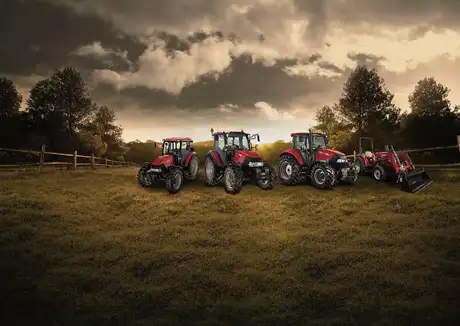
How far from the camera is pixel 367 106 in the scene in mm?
32500

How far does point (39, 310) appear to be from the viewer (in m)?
7.23

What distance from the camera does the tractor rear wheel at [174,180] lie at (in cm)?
1400

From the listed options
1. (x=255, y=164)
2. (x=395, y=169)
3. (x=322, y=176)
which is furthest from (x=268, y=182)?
(x=395, y=169)

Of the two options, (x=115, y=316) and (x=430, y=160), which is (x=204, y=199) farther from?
(x=430, y=160)

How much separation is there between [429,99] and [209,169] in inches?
1231

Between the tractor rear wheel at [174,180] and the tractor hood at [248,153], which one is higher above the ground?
the tractor hood at [248,153]

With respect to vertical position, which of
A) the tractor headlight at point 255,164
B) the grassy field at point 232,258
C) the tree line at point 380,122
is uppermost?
the tree line at point 380,122

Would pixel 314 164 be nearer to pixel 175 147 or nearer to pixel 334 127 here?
pixel 175 147

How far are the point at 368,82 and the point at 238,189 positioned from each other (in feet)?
79.3

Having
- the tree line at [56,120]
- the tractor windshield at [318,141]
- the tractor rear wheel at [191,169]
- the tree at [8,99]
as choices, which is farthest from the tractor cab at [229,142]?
the tree at [8,99]

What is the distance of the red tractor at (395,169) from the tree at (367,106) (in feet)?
50.3

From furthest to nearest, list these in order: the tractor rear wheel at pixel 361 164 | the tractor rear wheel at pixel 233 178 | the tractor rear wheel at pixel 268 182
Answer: the tractor rear wheel at pixel 361 164, the tractor rear wheel at pixel 268 182, the tractor rear wheel at pixel 233 178

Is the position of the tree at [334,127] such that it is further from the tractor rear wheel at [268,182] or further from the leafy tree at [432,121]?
the tractor rear wheel at [268,182]

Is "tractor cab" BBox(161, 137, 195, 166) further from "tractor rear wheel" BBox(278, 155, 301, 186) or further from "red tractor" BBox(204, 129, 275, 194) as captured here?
"tractor rear wheel" BBox(278, 155, 301, 186)
